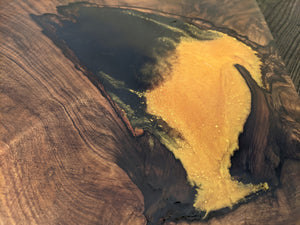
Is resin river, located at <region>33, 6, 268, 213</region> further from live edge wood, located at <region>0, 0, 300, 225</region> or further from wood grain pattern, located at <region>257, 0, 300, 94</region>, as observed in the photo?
wood grain pattern, located at <region>257, 0, 300, 94</region>

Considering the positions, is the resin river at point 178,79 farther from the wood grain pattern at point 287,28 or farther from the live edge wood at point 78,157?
the wood grain pattern at point 287,28

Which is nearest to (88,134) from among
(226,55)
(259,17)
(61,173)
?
(61,173)

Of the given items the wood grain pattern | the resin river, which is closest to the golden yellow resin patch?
the resin river

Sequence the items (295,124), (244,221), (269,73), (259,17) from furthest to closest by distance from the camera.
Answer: (259,17), (269,73), (295,124), (244,221)

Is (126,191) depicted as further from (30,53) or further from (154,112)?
(30,53)

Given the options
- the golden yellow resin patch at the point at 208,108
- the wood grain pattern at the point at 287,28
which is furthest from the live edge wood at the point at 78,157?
the wood grain pattern at the point at 287,28
